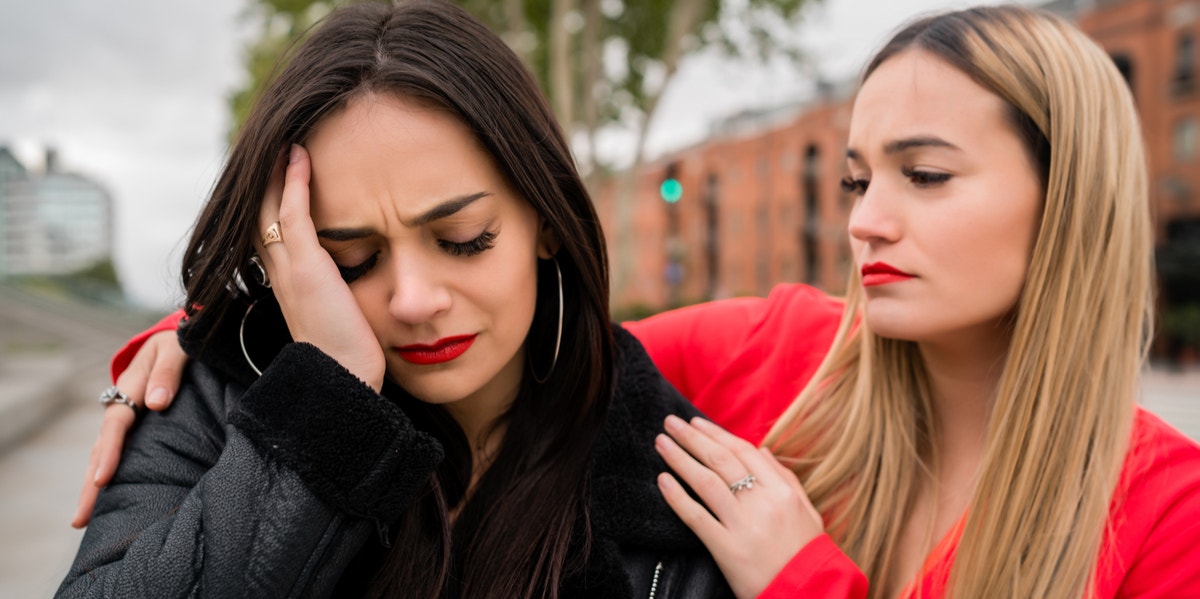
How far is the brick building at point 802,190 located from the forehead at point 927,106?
9.22 meters

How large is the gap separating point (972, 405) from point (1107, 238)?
55 centimetres

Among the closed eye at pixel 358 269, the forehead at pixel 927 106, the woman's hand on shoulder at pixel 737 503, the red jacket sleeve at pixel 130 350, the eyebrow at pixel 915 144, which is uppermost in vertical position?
the forehead at pixel 927 106

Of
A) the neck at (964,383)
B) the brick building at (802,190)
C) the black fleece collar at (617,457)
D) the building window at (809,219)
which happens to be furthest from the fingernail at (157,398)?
the building window at (809,219)

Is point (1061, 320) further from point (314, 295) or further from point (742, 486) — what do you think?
point (314, 295)

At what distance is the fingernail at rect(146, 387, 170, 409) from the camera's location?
1.82 meters

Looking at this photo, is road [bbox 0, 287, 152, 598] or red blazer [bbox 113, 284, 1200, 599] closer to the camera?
red blazer [bbox 113, 284, 1200, 599]

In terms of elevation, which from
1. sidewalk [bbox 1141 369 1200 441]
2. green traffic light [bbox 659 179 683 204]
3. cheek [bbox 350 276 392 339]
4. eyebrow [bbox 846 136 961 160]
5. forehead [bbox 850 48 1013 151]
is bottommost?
sidewalk [bbox 1141 369 1200 441]

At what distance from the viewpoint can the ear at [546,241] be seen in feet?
6.40

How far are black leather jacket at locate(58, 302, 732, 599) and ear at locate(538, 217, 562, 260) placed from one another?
58 cm

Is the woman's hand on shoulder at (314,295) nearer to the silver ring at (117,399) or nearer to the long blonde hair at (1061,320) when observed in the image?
the silver ring at (117,399)

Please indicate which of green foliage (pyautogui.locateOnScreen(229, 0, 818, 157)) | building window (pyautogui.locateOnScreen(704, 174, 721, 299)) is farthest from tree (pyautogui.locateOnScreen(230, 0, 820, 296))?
building window (pyautogui.locateOnScreen(704, 174, 721, 299))

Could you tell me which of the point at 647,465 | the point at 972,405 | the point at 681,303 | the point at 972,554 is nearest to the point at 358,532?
the point at 647,465

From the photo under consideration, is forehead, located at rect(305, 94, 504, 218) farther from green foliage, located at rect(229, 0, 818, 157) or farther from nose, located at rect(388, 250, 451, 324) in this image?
green foliage, located at rect(229, 0, 818, 157)

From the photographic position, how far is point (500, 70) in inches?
71.4
